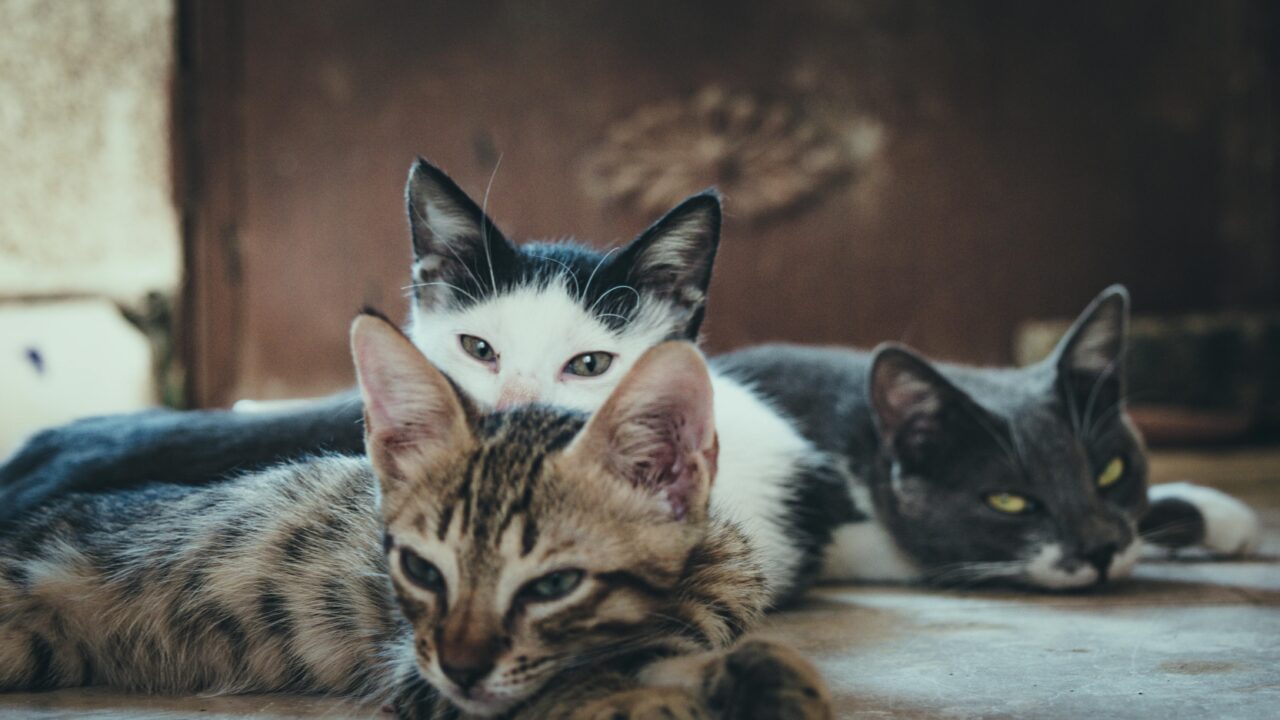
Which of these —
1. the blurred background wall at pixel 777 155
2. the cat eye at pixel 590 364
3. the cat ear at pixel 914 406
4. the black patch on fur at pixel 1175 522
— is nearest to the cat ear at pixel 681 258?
the cat eye at pixel 590 364

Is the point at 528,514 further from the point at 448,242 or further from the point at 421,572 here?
the point at 448,242

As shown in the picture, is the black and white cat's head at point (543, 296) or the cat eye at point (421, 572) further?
the black and white cat's head at point (543, 296)

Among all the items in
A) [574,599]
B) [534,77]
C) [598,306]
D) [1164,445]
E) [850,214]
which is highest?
[534,77]

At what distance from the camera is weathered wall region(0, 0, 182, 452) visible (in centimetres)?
397

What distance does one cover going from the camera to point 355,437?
1.94 meters

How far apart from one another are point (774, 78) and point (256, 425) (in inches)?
133

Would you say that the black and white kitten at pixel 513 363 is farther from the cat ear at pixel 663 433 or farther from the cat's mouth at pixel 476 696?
the cat's mouth at pixel 476 696

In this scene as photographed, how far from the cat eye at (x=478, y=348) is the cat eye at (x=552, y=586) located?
81 centimetres

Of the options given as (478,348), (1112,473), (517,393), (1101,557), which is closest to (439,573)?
(517,393)

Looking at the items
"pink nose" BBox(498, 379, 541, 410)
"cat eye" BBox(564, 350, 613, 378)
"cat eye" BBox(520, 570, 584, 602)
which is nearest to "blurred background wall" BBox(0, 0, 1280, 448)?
"cat eye" BBox(564, 350, 613, 378)

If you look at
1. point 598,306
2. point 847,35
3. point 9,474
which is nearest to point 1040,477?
point 598,306

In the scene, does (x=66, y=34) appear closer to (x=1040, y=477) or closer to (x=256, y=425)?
(x=256, y=425)

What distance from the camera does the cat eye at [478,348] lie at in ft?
6.28

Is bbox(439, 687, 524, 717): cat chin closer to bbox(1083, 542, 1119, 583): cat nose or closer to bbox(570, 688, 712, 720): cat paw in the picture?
bbox(570, 688, 712, 720): cat paw
